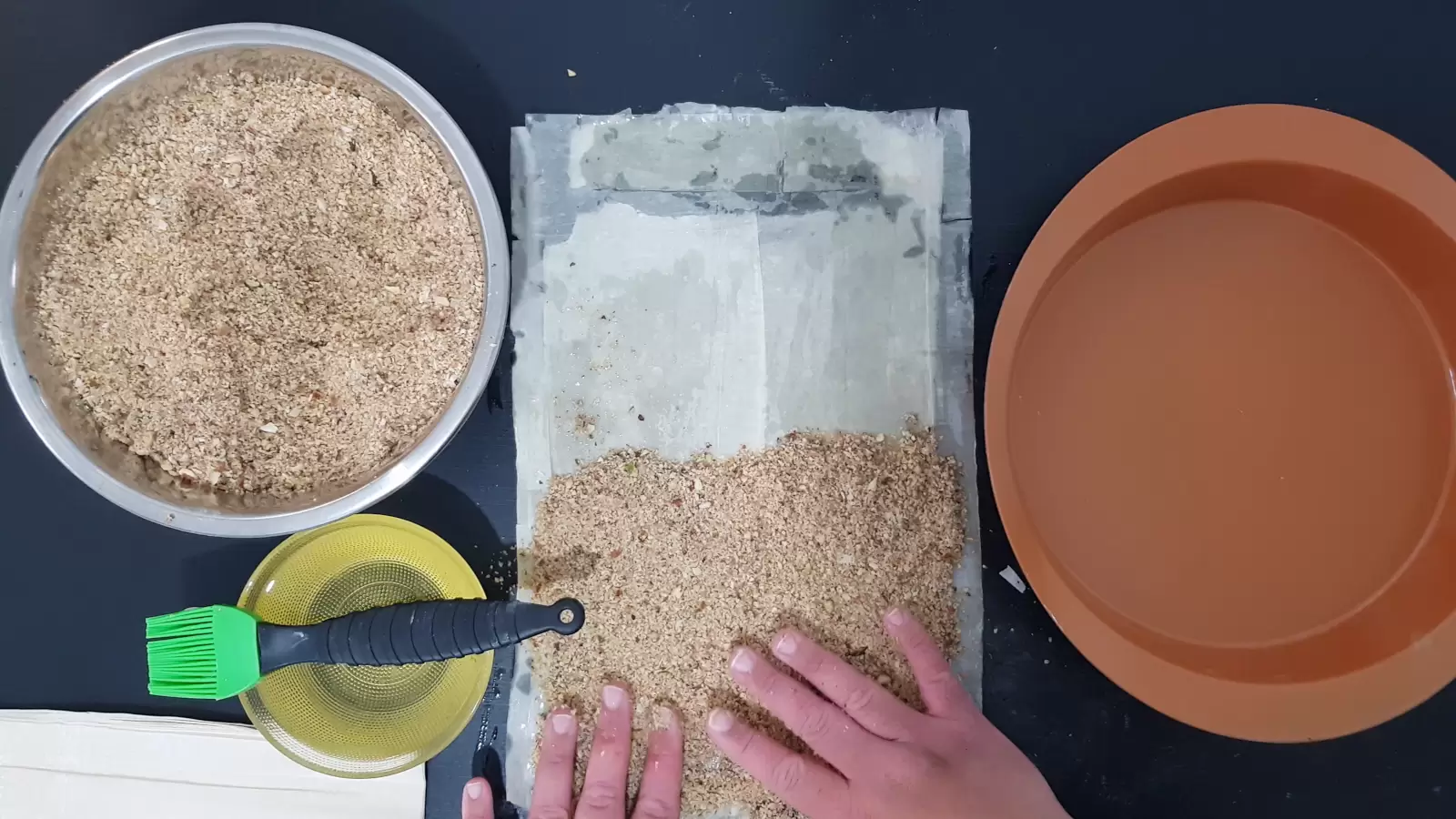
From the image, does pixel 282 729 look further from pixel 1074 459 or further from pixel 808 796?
pixel 1074 459

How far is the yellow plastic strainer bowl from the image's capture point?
81 centimetres

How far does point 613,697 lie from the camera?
0.82m

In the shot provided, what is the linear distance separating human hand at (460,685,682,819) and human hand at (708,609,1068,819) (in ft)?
0.19

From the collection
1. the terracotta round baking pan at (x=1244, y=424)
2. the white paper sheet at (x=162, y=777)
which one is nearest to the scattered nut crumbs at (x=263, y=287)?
the white paper sheet at (x=162, y=777)

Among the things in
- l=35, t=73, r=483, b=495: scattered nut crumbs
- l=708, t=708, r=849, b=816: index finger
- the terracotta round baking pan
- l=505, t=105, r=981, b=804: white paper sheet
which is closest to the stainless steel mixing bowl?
l=35, t=73, r=483, b=495: scattered nut crumbs

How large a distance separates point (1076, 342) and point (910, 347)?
0.55 ft

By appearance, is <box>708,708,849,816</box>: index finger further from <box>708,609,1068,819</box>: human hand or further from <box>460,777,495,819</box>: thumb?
<box>460,777,495,819</box>: thumb

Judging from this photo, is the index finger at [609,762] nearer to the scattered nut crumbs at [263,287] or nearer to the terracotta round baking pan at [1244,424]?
the scattered nut crumbs at [263,287]

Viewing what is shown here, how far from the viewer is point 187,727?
85 centimetres

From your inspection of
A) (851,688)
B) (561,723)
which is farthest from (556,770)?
(851,688)

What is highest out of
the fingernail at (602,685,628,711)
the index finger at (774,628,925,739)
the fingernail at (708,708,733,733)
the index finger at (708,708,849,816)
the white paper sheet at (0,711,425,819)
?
the index finger at (774,628,925,739)

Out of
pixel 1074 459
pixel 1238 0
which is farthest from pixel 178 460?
pixel 1238 0

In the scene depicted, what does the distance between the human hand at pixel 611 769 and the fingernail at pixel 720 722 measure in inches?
2.0

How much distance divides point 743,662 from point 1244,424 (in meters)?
0.58
